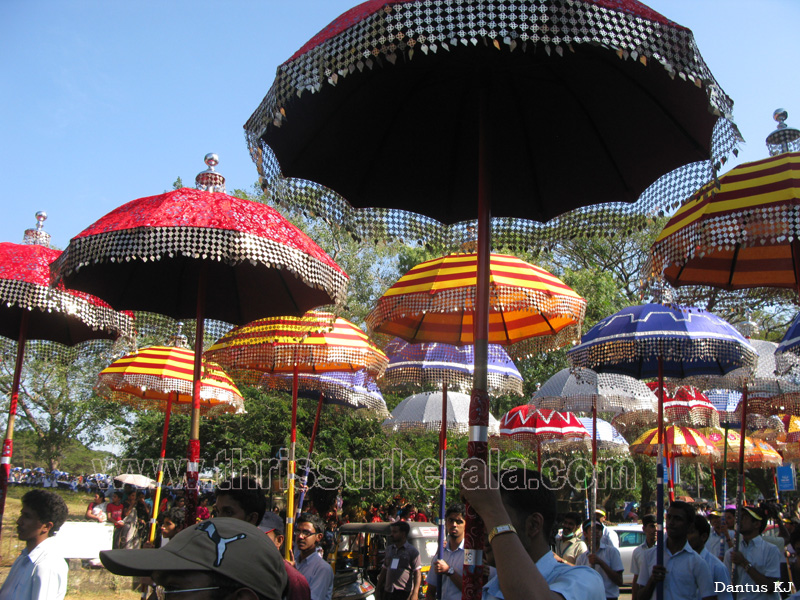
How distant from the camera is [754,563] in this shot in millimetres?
6414

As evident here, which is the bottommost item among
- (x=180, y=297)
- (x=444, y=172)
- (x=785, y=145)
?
(x=180, y=297)

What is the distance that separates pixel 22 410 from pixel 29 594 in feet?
132

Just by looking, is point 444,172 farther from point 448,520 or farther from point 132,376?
point 132,376

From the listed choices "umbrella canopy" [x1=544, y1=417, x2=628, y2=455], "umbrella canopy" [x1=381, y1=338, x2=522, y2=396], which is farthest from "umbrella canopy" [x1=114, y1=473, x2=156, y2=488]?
"umbrella canopy" [x1=381, y1=338, x2=522, y2=396]

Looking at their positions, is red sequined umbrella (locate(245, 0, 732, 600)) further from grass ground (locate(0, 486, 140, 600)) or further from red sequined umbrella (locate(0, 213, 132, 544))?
grass ground (locate(0, 486, 140, 600))

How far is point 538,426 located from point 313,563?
22.1 ft

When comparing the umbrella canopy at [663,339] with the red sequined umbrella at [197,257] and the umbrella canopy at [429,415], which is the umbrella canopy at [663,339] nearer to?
the red sequined umbrella at [197,257]

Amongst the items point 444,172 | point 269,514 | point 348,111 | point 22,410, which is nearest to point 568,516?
point 269,514

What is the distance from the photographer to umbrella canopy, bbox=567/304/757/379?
6.41 meters

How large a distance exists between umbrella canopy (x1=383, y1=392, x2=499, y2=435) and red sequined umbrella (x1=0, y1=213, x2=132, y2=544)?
5.80 metres

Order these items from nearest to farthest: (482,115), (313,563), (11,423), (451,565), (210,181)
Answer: (482,115), (210,181), (313,563), (11,423), (451,565)

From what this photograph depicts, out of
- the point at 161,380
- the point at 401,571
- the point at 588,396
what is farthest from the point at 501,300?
the point at 588,396

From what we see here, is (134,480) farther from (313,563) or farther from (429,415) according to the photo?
(313,563)

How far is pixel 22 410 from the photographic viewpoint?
38344 mm
